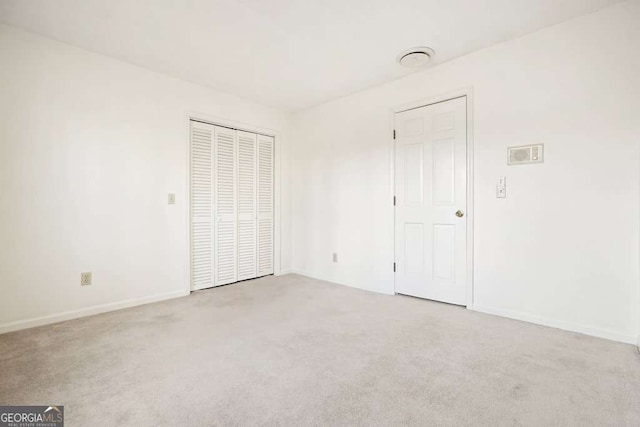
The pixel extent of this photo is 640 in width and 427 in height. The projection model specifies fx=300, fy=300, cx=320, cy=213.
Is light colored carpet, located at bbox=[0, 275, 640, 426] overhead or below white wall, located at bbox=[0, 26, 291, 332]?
below

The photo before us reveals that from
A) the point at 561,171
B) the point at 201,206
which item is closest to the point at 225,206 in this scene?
the point at 201,206

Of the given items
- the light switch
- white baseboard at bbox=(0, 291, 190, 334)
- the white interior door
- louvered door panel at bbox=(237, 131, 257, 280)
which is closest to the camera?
white baseboard at bbox=(0, 291, 190, 334)

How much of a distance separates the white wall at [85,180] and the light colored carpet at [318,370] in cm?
43

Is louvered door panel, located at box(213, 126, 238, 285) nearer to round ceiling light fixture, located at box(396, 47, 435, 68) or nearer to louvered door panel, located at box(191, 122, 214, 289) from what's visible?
louvered door panel, located at box(191, 122, 214, 289)

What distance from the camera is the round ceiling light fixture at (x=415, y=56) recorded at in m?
2.74

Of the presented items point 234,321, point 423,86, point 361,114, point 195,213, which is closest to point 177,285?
point 195,213

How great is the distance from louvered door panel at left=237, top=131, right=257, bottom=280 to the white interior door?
194 cm

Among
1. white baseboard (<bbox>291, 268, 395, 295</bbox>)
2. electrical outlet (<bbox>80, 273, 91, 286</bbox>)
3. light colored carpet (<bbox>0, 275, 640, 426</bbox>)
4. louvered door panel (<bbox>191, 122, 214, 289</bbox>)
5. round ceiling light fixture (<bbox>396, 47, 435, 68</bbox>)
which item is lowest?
light colored carpet (<bbox>0, 275, 640, 426</bbox>)

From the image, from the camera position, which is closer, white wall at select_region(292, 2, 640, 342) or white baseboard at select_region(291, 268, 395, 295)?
white wall at select_region(292, 2, 640, 342)

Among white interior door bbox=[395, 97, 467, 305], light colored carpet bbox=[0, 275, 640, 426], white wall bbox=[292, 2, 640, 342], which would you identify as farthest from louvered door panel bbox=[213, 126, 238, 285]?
white wall bbox=[292, 2, 640, 342]

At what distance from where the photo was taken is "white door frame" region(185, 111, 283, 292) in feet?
11.3

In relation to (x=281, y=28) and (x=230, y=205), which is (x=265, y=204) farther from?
(x=281, y=28)

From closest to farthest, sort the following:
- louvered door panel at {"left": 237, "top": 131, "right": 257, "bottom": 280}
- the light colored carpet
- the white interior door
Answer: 1. the light colored carpet
2. the white interior door
3. louvered door panel at {"left": 237, "top": 131, "right": 257, "bottom": 280}

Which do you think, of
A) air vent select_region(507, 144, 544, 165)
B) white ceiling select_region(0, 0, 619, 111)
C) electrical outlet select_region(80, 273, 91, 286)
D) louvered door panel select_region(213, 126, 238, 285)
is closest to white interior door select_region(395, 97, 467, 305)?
air vent select_region(507, 144, 544, 165)
